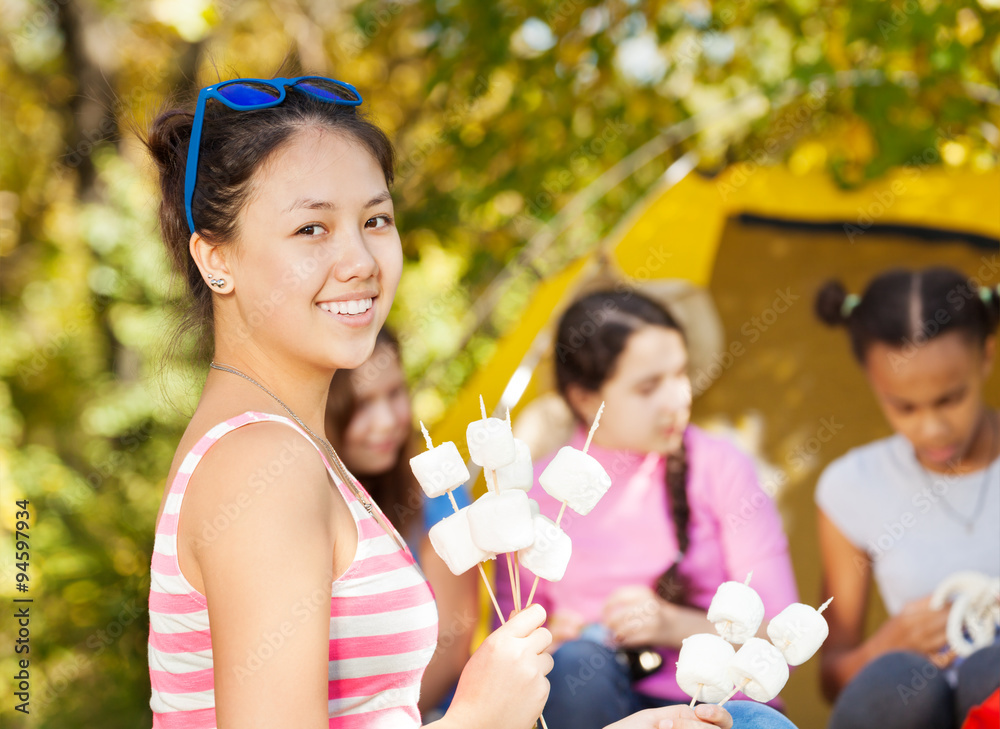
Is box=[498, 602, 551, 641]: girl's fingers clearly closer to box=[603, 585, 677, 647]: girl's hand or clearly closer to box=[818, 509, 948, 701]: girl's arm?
box=[603, 585, 677, 647]: girl's hand

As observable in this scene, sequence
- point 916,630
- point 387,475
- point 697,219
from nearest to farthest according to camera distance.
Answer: point 916,630 → point 387,475 → point 697,219

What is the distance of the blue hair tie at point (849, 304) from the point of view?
256 centimetres

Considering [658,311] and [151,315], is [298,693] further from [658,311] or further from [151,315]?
[151,315]

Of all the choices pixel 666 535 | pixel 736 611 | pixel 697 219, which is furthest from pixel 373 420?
pixel 736 611

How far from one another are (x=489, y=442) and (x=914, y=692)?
5.12 ft

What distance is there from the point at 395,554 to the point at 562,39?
299 cm

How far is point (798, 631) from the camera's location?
1100 millimetres

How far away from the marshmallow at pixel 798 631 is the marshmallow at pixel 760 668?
0.14 ft

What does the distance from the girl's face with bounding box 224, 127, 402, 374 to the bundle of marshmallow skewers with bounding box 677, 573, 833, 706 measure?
544 millimetres

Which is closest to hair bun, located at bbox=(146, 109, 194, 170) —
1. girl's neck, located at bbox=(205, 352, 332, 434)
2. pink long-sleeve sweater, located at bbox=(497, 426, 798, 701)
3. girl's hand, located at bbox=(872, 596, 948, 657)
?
girl's neck, located at bbox=(205, 352, 332, 434)

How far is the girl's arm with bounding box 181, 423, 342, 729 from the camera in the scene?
83cm

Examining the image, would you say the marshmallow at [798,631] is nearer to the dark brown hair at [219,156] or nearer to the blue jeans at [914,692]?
the dark brown hair at [219,156]

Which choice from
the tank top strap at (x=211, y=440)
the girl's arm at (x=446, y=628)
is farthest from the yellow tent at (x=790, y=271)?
the tank top strap at (x=211, y=440)

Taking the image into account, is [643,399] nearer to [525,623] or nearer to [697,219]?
[697,219]
